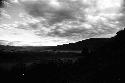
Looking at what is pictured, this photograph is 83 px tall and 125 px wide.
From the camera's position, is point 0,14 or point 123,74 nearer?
point 0,14

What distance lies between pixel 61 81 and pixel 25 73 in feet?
41.9

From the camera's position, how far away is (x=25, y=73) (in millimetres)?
59094

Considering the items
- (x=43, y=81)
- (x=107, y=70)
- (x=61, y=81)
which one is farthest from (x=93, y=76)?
(x=43, y=81)

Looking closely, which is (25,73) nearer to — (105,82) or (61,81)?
(61,81)

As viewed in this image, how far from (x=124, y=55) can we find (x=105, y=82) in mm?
9721

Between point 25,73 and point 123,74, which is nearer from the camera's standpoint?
point 123,74

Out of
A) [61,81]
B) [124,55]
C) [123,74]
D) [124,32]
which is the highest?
[124,32]

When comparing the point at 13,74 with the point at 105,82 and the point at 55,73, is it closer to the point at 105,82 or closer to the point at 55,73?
the point at 55,73

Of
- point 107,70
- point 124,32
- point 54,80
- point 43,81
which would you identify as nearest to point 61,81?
point 54,80

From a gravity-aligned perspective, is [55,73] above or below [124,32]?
below

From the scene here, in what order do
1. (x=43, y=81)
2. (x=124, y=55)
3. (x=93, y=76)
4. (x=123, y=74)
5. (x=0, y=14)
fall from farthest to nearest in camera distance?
1. (x=43, y=81)
2. (x=93, y=76)
3. (x=124, y=55)
4. (x=123, y=74)
5. (x=0, y=14)

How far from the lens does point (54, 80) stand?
181 ft

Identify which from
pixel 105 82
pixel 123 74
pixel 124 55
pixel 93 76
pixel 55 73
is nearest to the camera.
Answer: pixel 123 74

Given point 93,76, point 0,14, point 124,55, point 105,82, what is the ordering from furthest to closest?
point 93,76, point 124,55, point 105,82, point 0,14
